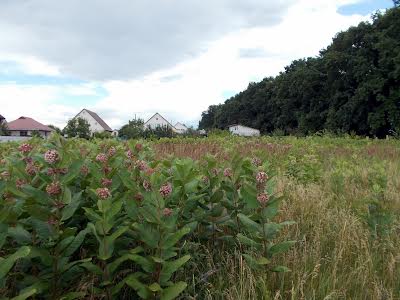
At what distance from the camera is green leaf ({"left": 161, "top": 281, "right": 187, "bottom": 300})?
1961 mm

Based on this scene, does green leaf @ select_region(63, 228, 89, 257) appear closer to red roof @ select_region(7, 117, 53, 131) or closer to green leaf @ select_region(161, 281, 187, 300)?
green leaf @ select_region(161, 281, 187, 300)

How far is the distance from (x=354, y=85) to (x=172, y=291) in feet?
168

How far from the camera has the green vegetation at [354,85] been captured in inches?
1628

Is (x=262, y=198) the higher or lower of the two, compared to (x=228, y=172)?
lower

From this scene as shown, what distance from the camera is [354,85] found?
48750 millimetres

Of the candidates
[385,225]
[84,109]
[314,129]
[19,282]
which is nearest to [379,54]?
[314,129]

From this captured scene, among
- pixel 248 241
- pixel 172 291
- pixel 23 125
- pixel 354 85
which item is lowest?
pixel 172 291

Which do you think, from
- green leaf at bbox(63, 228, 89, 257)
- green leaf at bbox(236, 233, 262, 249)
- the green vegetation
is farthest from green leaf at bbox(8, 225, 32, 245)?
the green vegetation

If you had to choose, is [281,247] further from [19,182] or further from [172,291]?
[19,182]

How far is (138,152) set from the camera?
3.51 m

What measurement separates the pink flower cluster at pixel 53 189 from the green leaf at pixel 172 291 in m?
0.72

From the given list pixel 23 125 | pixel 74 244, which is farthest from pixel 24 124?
pixel 74 244

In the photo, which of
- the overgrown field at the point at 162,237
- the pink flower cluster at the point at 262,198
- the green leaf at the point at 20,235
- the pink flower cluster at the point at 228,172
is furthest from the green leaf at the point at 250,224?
the green leaf at the point at 20,235

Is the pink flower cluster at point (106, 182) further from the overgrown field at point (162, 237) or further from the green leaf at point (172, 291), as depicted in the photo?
the green leaf at point (172, 291)
